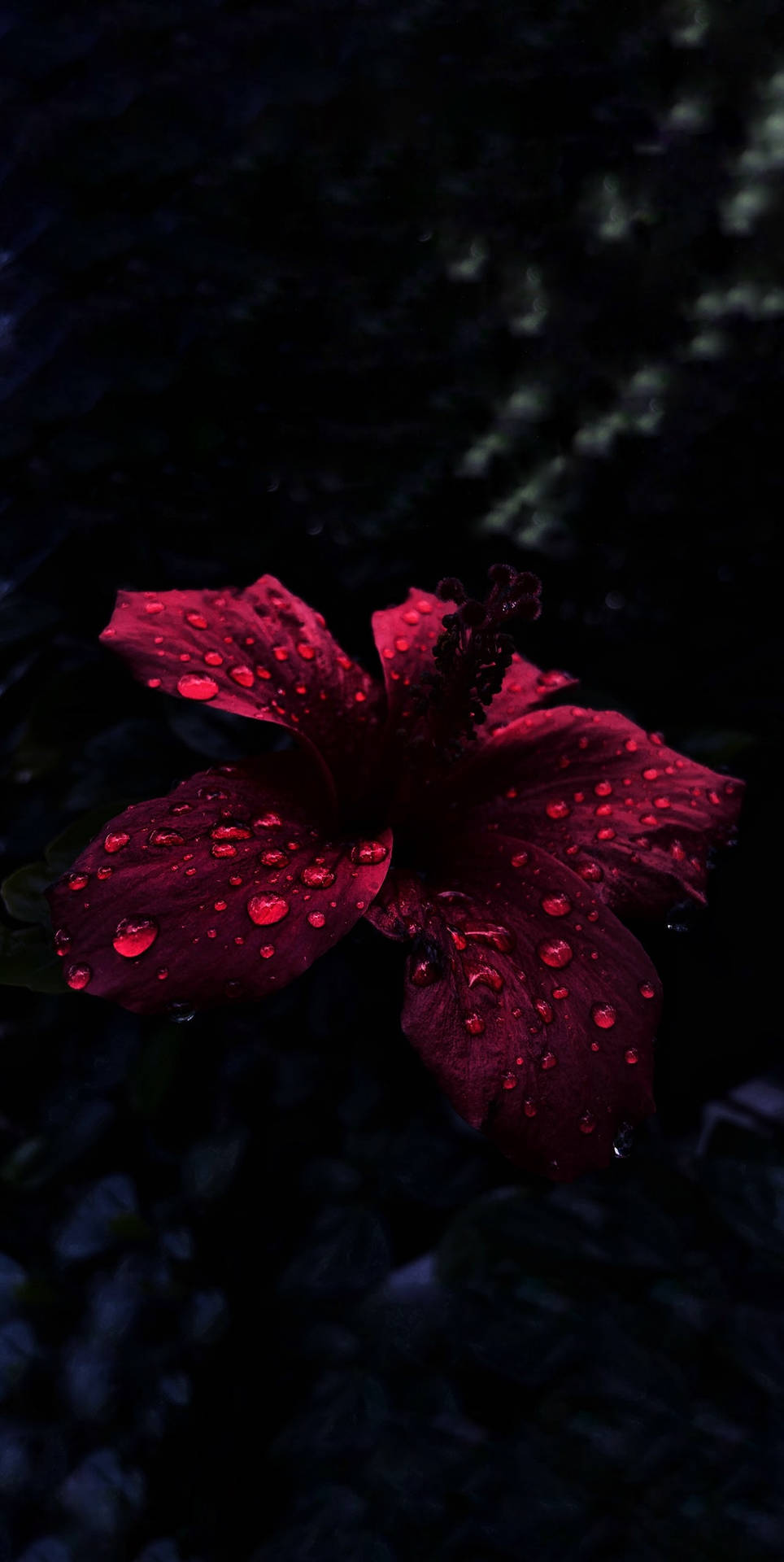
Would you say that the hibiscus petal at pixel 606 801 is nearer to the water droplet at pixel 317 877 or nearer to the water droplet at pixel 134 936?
the water droplet at pixel 317 877

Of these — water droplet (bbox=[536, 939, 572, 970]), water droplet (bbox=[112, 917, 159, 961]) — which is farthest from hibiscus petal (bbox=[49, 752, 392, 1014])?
water droplet (bbox=[536, 939, 572, 970])

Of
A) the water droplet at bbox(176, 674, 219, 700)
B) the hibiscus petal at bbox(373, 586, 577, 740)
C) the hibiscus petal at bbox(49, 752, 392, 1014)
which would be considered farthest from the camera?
the hibiscus petal at bbox(373, 586, 577, 740)

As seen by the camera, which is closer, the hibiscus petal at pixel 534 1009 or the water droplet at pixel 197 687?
the hibiscus petal at pixel 534 1009

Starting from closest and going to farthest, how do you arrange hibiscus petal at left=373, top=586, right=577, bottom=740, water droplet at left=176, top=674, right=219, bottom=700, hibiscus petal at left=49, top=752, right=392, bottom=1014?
hibiscus petal at left=49, top=752, right=392, bottom=1014 < water droplet at left=176, top=674, right=219, bottom=700 < hibiscus petal at left=373, top=586, right=577, bottom=740

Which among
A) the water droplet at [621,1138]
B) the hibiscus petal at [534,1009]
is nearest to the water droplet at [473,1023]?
the hibiscus petal at [534,1009]

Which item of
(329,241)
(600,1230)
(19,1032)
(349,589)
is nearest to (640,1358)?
(600,1230)

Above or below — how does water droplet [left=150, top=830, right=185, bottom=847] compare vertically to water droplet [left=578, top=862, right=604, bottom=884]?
above

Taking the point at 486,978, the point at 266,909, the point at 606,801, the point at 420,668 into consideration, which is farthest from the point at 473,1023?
the point at 420,668

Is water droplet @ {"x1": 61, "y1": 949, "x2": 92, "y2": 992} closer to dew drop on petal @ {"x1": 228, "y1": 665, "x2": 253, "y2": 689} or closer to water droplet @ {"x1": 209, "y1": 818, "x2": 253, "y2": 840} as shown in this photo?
water droplet @ {"x1": 209, "y1": 818, "x2": 253, "y2": 840}
